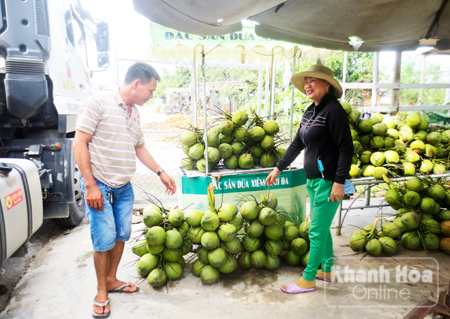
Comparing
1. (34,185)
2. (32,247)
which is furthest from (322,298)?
(32,247)

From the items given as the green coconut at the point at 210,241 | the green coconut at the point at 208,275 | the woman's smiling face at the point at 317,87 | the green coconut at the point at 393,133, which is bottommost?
the green coconut at the point at 208,275

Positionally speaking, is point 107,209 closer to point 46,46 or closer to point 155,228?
point 155,228

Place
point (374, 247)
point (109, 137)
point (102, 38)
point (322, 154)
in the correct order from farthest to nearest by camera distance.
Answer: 1. point (102, 38)
2. point (374, 247)
3. point (322, 154)
4. point (109, 137)

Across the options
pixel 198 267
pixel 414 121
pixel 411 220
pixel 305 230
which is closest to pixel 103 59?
pixel 198 267

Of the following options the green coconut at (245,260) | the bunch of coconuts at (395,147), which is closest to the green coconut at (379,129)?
the bunch of coconuts at (395,147)

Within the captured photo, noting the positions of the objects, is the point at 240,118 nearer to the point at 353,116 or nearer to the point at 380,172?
the point at 353,116

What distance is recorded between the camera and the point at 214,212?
2859 millimetres

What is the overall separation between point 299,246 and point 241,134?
1330mm

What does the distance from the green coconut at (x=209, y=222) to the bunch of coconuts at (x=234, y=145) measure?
69 centimetres

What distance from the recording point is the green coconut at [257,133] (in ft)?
10.9

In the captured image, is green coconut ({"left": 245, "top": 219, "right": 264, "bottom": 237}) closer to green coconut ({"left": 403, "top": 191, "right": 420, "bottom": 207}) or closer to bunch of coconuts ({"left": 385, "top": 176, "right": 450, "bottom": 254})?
bunch of coconuts ({"left": 385, "top": 176, "right": 450, "bottom": 254})

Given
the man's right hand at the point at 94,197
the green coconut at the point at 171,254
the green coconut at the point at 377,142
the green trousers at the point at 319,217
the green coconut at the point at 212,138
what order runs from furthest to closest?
the green coconut at the point at 377,142, the green coconut at the point at 212,138, the green coconut at the point at 171,254, the green trousers at the point at 319,217, the man's right hand at the point at 94,197

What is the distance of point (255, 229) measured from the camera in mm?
2846

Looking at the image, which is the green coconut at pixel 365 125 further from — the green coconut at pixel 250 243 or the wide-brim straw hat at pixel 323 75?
the green coconut at pixel 250 243
